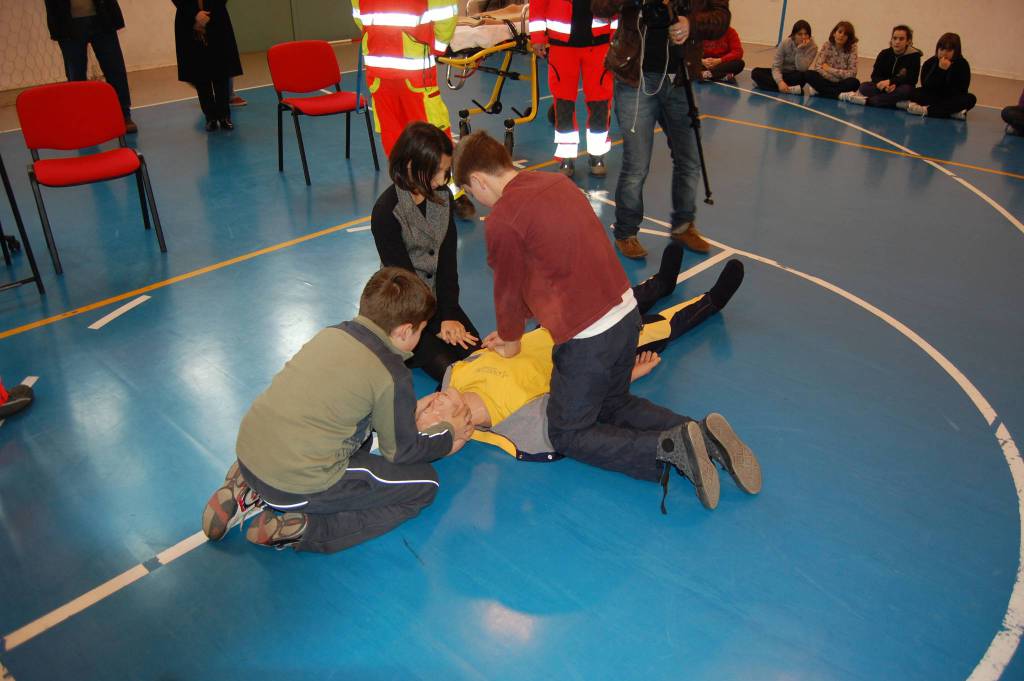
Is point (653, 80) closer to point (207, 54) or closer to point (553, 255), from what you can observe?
point (553, 255)

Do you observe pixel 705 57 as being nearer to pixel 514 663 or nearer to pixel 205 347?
pixel 205 347

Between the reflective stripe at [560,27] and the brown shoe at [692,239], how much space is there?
203 cm

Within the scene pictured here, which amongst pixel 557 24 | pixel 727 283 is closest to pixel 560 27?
pixel 557 24

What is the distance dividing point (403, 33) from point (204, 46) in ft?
12.1

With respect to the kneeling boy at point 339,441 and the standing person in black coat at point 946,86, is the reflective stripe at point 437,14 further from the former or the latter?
the standing person in black coat at point 946,86

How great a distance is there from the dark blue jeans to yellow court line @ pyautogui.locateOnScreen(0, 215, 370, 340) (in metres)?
3.12

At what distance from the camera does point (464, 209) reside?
5.82m

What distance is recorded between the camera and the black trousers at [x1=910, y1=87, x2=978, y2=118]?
8.34m

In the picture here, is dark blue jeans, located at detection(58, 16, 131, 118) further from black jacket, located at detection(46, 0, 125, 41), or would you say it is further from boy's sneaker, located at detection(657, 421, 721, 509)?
boy's sneaker, located at detection(657, 421, 721, 509)

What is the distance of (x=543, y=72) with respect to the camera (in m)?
10.7

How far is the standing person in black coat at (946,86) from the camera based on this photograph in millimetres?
8320

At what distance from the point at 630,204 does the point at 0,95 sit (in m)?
8.35

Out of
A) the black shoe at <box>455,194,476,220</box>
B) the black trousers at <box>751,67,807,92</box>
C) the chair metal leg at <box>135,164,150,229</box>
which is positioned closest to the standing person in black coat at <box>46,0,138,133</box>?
the chair metal leg at <box>135,164,150,229</box>

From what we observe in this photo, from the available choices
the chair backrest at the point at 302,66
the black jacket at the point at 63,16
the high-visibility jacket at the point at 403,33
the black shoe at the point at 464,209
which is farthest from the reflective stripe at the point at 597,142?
the black jacket at the point at 63,16
